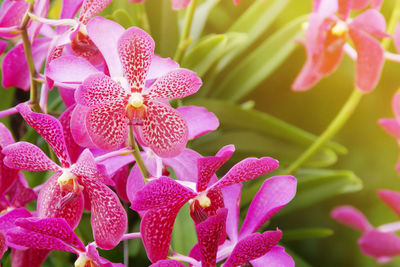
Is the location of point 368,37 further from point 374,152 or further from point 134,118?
point 374,152

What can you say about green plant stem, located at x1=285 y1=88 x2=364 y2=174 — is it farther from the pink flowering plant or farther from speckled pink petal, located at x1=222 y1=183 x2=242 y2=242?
speckled pink petal, located at x1=222 y1=183 x2=242 y2=242

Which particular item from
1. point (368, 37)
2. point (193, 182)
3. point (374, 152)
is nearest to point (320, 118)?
point (374, 152)

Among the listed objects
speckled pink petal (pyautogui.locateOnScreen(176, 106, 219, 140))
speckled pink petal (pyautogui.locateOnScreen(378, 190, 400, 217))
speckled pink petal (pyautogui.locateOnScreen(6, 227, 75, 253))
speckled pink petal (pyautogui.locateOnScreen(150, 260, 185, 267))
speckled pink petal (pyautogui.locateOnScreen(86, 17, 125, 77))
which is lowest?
speckled pink petal (pyautogui.locateOnScreen(378, 190, 400, 217))

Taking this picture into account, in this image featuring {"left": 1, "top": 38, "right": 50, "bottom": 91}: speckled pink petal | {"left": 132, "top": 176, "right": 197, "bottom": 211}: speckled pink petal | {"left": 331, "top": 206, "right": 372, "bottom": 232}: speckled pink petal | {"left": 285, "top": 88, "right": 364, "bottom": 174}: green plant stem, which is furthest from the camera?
{"left": 331, "top": 206, "right": 372, "bottom": 232}: speckled pink petal

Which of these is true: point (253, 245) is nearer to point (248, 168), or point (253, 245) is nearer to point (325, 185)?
point (248, 168)

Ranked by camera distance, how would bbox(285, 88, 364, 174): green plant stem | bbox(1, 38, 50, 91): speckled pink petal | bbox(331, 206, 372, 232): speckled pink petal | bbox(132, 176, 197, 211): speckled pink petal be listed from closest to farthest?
bbox(132, 176, 197, 211): speckled pink petal < bbox(1, 38, 50, 91): speckled pink petal < bbox(285, 88, 364, 174): green plant stem < bbox(331, 206, 372, 232): speckled pink petal

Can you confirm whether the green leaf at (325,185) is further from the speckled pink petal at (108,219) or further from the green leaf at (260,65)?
the speckled pink petal at (108,219)

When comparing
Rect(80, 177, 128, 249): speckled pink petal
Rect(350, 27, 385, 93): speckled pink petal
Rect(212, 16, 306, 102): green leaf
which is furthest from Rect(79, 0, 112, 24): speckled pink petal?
Rect(212, 16, 306, 102): green leaf
